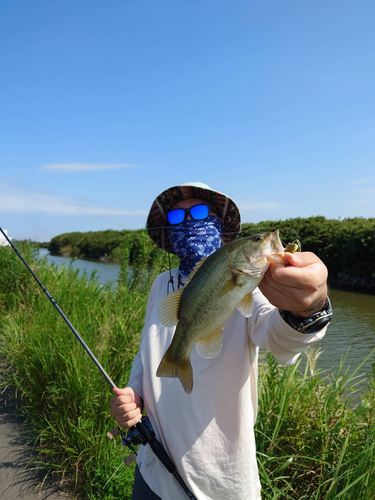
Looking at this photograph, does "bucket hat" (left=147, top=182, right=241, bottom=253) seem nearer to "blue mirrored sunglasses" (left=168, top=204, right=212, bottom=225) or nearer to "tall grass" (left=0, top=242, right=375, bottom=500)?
"blue mirrored sunglasses" (left=168, top=204, right=212, bottom=225)

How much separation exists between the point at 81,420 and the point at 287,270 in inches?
113

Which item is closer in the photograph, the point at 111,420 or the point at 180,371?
the point at 180,371

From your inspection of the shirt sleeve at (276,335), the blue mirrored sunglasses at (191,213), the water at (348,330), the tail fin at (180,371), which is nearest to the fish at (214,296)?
the tail fin at (180,371)

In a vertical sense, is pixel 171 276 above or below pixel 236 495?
above

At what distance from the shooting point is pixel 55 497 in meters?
3.14

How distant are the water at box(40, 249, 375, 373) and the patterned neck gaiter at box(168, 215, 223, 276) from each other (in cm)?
440

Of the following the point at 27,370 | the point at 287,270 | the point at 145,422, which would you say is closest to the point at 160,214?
the point at 145,422

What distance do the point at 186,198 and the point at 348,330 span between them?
10.5m

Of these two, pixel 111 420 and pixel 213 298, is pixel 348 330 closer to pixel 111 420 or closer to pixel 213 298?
pixel 111 420

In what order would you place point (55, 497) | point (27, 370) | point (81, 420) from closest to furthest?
point (55, 497)
point (81, 420)
point (27, 370)

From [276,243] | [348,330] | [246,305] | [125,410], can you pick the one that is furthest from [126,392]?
[348,330]

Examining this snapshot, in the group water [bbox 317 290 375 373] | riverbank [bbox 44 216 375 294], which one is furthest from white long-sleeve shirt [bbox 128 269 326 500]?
riverbank [bbox 44 216 375 294]

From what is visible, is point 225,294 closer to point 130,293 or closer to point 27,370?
point 27,370

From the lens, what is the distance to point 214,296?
55.1 inches
